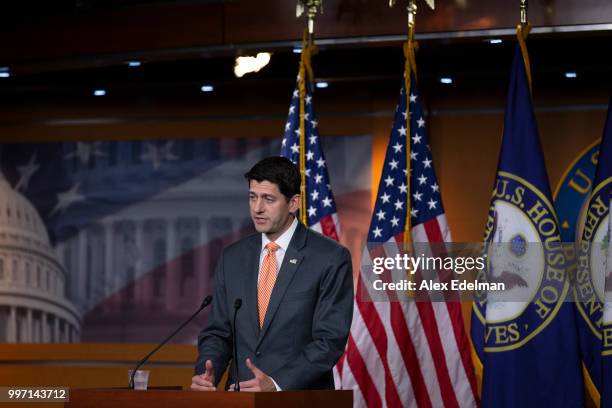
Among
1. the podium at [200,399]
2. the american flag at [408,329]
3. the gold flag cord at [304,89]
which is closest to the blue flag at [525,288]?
the american flag at [408,329]

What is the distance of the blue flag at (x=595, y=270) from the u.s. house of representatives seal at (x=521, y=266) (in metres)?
0.22

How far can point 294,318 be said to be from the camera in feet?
12.4

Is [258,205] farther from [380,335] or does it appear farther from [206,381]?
[380,335]

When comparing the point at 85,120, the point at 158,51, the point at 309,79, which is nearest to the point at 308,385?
the point at 309,79

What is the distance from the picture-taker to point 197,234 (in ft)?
22.8

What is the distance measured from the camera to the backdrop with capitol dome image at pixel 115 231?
6945mm

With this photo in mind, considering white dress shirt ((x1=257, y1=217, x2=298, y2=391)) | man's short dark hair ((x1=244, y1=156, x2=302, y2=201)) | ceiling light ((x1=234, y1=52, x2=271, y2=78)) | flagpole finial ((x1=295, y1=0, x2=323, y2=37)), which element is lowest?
white dress shirt ((x1=257, y1=217, x2=298, y2=391))

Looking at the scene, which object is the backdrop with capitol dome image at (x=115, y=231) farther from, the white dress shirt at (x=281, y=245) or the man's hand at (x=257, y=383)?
the man's hand at (x=257, y=383)

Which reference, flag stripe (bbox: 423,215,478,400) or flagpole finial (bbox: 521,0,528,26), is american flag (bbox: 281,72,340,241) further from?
flagpole finial (bbox: 521,0,528,26)

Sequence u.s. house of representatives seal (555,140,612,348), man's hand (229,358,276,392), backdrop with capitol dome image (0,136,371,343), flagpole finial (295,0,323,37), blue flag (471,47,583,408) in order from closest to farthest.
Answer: man's hand (229,358,276,392), blue flag (471,47,583,408), u.s. house of representatives seal (555,140,612,348), flagpole finial (295,0,323,37), backdrop with capitol dome image (0,136,371,343)

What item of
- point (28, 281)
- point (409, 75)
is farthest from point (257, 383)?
point (28, 281)

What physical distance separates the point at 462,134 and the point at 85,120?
2.57 metres

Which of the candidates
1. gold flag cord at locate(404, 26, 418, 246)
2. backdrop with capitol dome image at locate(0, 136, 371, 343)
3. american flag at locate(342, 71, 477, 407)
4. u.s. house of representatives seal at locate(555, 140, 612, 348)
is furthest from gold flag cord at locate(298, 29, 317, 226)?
u.s. house of representatives seal at locate(555, 140, 612, 348)

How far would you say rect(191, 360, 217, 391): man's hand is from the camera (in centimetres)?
345
